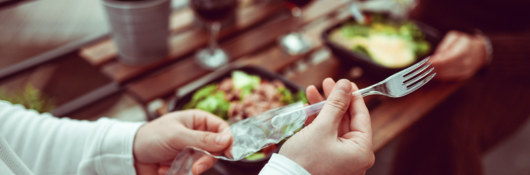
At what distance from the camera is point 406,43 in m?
1.04

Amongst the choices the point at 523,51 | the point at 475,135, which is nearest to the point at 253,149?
the point at 475,135

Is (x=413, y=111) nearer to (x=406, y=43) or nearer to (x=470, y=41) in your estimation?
(x=406, y=43)

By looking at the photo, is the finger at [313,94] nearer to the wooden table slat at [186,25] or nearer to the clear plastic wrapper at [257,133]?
the clear plastic wrapper at [257,133]

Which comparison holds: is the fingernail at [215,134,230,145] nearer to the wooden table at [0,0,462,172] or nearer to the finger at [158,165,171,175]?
the finger at [158,165,171,175]

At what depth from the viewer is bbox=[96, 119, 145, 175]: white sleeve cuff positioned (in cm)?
63

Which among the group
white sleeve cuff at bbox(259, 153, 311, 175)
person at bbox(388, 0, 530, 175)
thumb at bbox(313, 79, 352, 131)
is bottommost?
person at bbox(388, 0, 530, 175)

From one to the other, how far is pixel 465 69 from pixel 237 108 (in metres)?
0.75

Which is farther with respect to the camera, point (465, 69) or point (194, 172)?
point (465, 69)

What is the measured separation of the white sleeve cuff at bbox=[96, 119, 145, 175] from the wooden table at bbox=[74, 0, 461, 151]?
Answer: 0.25m

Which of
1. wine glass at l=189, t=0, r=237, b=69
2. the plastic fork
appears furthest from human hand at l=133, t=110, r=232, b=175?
wine glass at l=189, t=0, r=237, b=69

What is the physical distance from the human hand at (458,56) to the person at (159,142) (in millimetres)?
554

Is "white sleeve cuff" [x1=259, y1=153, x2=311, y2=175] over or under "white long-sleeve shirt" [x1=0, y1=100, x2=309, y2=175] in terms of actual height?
over

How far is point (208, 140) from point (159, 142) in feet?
0.35

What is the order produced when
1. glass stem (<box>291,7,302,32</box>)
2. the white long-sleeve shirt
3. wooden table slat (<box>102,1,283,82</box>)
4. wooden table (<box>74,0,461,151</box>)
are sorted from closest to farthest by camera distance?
1. the white long-sleeve shirt
2. wooden table (<box>74,0,461,151</box>)
3. wooden table slat (<box>102,1,283,82</box>)
4. glass stem (<box>291,7,302,32</box>)
